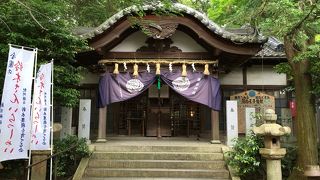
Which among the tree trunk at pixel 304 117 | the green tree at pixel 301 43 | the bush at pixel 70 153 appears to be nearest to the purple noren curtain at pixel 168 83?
the bush at pixel 70 153

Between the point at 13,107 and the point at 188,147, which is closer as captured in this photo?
the point at 13,107

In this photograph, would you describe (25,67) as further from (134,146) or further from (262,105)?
(262,105)

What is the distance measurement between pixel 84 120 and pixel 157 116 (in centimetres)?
385

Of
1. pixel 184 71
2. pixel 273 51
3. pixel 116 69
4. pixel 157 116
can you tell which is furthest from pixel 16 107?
pixel 273 51

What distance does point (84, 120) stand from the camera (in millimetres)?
11625

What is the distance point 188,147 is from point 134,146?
186cm

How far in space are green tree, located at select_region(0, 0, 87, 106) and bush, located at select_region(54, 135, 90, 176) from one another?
1285 mm

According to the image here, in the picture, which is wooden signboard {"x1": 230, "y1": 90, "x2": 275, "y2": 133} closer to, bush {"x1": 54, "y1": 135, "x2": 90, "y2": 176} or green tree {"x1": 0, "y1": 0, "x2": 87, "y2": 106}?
bush {"x1": 54, "y1": 135, "x2": 90, "y2": 176}

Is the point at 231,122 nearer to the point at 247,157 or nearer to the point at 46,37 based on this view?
the point at 247,157

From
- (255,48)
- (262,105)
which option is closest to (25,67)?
(255,48)

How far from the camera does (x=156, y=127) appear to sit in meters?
14.3

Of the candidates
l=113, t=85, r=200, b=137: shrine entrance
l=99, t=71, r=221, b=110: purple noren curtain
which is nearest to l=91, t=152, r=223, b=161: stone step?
l=99, t=71, r=221, b=110: purple noren curtain

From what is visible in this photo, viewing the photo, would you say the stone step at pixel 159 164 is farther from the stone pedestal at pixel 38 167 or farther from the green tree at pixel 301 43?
the green tree at pixel 301 43

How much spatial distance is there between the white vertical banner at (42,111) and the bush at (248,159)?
5215 millimetres
